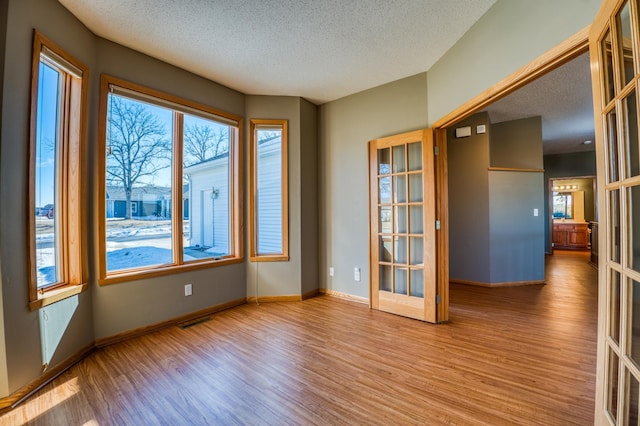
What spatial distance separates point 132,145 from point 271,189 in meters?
1.62

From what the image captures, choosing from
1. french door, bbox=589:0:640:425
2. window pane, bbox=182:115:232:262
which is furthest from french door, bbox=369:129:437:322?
french door, bbox=589:0:640:425

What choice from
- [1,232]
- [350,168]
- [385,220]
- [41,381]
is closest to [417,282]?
[385,220]

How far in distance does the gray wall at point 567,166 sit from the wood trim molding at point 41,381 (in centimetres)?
947

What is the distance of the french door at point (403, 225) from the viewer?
9.43ft

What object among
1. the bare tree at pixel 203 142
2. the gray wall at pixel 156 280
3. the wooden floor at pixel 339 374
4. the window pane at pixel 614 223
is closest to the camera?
the window pane at pixel 614 223

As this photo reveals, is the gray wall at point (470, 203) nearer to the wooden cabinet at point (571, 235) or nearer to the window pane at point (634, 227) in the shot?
the window pane at point (634, 227)

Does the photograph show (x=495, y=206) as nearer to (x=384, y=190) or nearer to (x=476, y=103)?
(x=384, y=190)

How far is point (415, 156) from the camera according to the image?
10.00 feet

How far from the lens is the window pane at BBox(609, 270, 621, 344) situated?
1116 millimetres

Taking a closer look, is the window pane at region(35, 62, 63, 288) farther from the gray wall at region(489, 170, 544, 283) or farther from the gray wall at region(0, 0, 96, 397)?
the gray wall at region(489, 170, 544, 283)

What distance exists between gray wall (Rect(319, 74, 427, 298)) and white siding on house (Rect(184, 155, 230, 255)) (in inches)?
53.1

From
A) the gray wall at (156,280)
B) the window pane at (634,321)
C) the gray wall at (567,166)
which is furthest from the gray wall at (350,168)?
the gray wall at (567,166)

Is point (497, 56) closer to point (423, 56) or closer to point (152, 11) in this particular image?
point (423, 56)

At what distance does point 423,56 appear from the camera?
2.72 m
